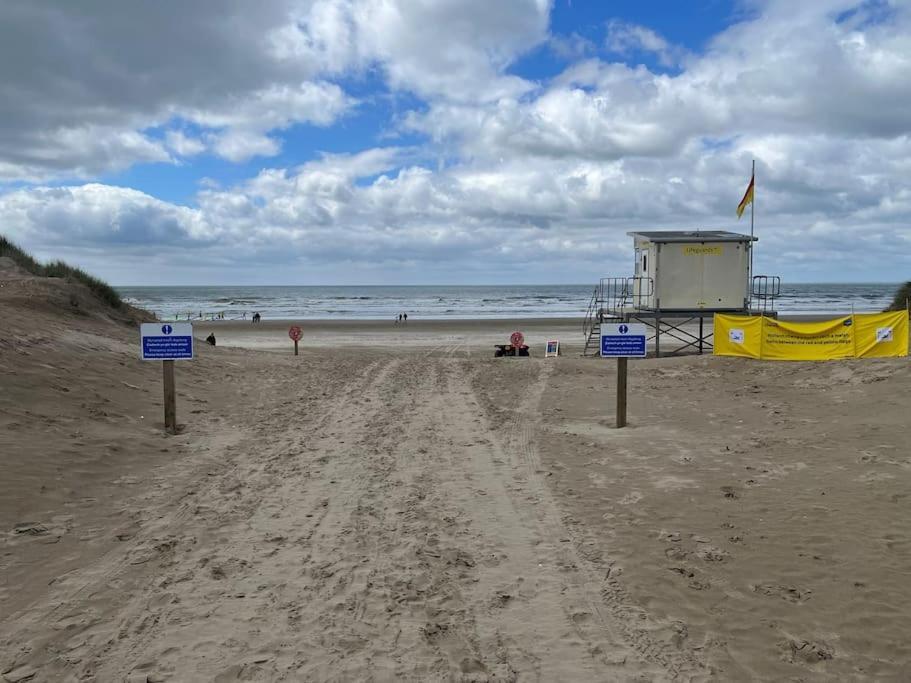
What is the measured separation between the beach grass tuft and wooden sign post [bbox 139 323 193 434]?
487 inches

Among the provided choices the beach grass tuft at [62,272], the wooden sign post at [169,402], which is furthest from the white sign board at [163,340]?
the beach grass tuft at [62,272]

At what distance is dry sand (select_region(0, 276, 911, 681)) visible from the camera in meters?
3.52

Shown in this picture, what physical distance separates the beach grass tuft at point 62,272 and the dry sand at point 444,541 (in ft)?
33.4

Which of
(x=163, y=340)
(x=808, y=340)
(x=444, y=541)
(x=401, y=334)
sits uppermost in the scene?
(x=163, y=340)

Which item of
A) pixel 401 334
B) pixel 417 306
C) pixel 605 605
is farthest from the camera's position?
pixel 417 306

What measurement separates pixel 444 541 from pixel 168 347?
6.03m

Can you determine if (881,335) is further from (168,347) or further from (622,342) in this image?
(168,347)

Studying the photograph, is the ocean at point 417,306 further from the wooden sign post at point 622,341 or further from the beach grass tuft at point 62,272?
the wooden sign post at point 622,341

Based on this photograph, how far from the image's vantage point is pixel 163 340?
364 inches

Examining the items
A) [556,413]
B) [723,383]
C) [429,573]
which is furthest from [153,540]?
[723,383]

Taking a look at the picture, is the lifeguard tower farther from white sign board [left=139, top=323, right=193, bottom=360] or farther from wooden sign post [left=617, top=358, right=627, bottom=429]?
white sign board [left=139, top=323, right=193, bottom=360]

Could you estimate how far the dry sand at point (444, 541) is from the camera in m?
3.52

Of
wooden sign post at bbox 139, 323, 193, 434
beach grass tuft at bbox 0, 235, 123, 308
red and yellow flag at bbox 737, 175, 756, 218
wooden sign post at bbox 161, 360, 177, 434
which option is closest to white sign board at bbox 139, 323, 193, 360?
wooden sign post at bbox 139, 323, 193, 434

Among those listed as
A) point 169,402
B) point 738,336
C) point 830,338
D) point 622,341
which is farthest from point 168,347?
point 830,338
